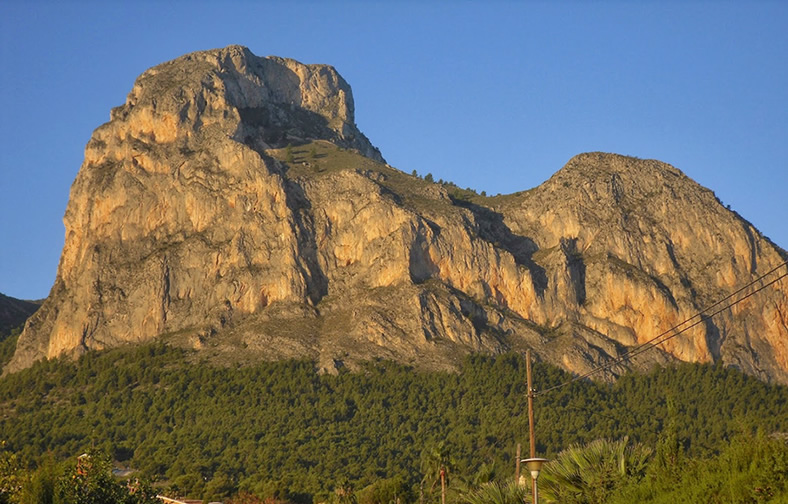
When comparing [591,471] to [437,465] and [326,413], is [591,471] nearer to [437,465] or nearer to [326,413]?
[437,465]

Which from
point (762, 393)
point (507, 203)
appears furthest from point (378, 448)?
point (507, 203)

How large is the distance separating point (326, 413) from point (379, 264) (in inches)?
1051

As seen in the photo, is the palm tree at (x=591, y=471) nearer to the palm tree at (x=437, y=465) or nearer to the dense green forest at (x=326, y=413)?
the palm tree at (x=437, y=465)

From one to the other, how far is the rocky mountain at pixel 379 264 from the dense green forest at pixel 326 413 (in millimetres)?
4344

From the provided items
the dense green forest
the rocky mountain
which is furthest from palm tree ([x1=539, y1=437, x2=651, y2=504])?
the rocky mountain

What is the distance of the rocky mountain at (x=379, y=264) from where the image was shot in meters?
162

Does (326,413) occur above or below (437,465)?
above

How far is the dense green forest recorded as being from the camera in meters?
136

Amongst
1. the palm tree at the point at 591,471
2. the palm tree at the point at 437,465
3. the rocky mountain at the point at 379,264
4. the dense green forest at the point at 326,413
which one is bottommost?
the palm tree at the point at 591,471

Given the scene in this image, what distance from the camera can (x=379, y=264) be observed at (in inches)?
6590

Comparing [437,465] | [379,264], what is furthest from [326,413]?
[437,465]

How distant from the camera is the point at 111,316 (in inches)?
6767

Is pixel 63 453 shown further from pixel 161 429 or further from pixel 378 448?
pixel 378 448

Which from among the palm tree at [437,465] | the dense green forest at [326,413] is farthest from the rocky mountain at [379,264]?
the palm tree at [437,465]
